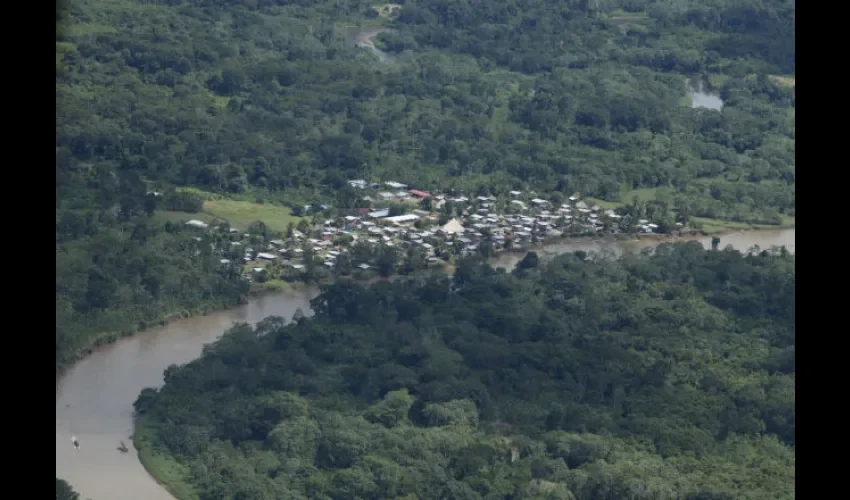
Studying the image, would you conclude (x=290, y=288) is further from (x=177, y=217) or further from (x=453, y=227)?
(x=453, y=227)

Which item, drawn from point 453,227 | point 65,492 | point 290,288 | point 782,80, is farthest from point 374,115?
point 65,492

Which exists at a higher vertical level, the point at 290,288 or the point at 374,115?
the point at 374,115

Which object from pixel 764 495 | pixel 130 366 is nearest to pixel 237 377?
pixel 130 366

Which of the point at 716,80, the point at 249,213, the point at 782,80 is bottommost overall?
the point at 249,213

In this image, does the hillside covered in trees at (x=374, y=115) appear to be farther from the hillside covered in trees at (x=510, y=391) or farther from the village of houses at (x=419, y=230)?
the hillside covered in trees at (x=510, y=391)

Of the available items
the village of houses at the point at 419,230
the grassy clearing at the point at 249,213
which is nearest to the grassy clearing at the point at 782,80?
the village of houses at the point at 419,230
